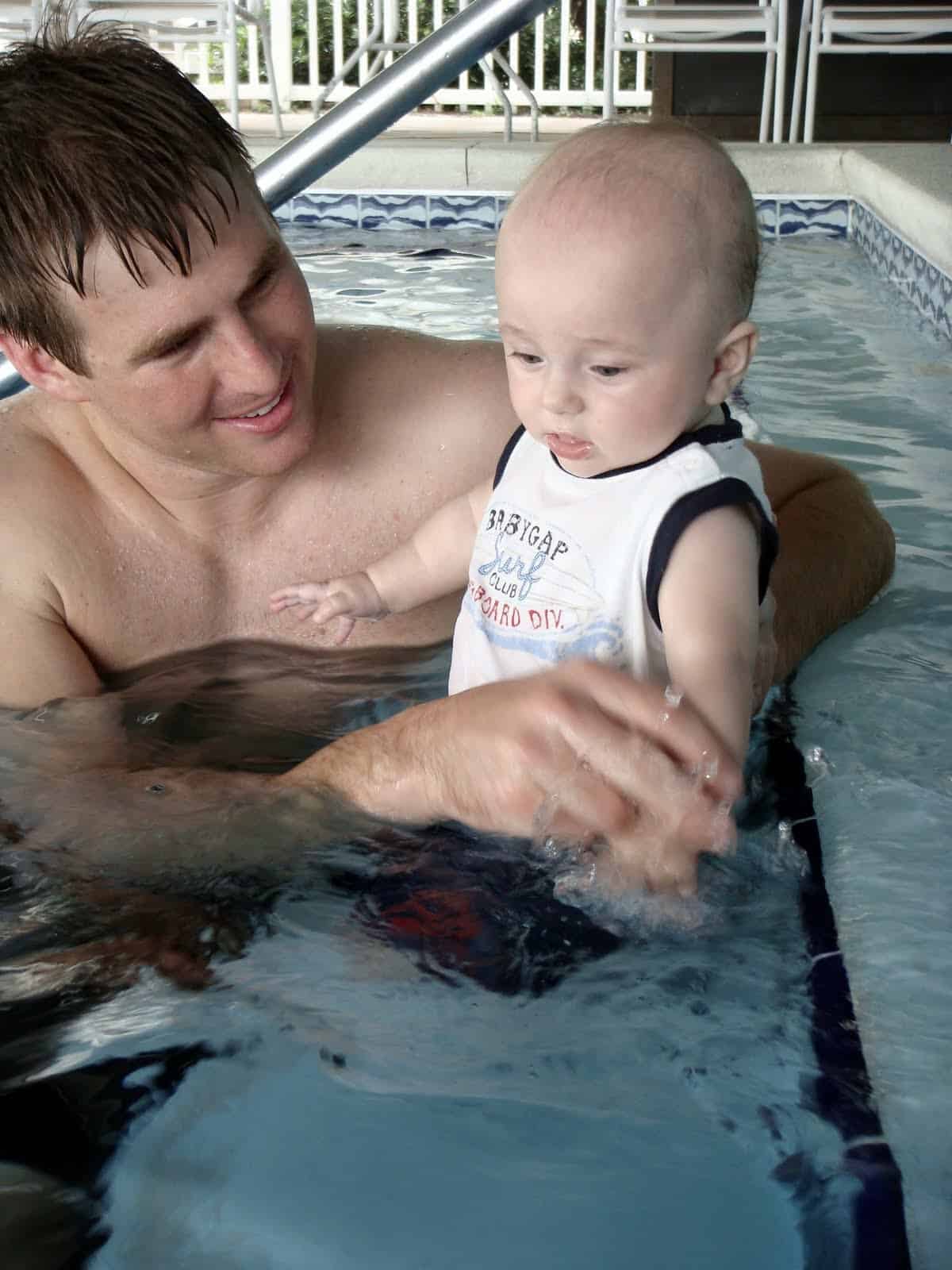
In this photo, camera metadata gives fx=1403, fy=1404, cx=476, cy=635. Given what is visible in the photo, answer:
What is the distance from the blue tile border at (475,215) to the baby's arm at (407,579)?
433cm

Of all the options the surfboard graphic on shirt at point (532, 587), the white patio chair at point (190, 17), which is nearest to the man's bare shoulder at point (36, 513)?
the surfboard graphic on shirt at point (532, 587)

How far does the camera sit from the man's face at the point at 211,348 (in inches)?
77.3

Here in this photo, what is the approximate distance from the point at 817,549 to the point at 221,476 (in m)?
1.04

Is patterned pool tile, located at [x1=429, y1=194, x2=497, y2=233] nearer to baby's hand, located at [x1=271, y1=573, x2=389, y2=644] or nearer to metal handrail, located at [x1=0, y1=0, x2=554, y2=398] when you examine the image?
metal handrail, located at [x1=0, y1=0, x2=554, y2=398]

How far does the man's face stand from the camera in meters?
1.96

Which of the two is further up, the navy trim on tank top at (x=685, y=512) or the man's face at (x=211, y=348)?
the man's face at (x=211, y=348)

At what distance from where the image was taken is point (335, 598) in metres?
2.28

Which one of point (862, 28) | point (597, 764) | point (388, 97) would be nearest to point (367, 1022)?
point (597, 764)

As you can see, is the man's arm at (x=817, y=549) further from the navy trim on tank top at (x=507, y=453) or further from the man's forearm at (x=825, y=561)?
the navy trim on tank top at (x=507, y=453)

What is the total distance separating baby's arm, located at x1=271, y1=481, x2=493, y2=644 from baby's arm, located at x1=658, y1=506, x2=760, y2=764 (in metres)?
0.58

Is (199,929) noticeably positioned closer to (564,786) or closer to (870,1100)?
(564,786)

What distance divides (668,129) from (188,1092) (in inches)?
49.4

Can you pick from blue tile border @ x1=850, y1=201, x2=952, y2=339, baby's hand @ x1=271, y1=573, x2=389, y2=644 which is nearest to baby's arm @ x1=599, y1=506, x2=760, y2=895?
baby's hand @ x1=271, y1=573, x2=389, y2=644

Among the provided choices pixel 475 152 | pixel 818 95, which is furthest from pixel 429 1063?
pixel 818 95
